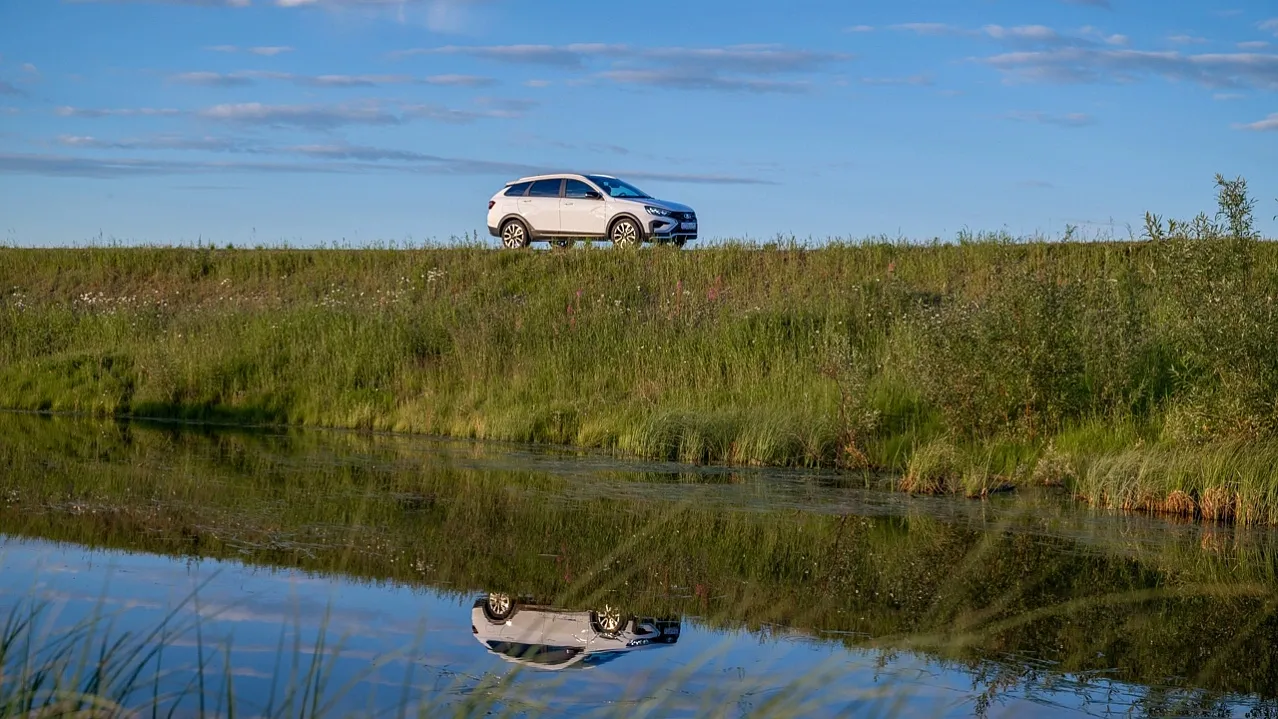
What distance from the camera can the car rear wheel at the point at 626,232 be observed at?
25.6m

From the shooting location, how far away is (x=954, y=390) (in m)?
15.3

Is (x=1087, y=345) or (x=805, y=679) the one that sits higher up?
(x=1087, y=345)

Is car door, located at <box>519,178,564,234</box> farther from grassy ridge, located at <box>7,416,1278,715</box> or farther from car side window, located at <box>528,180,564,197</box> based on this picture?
grassy ridge, located at <box>7,416,1278,715</box>

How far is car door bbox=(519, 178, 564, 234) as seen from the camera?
26297mm

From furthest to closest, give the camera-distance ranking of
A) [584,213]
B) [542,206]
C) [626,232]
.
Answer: [542,206], [584,213], [626,232]

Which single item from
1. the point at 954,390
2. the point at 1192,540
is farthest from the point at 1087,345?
the point at 1192,540

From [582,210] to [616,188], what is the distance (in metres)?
0.77

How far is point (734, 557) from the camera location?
1052cm

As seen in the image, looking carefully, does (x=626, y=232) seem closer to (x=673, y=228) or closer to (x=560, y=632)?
(x=673, y=228)

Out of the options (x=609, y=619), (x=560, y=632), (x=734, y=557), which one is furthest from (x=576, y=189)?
(x=560, y=632)

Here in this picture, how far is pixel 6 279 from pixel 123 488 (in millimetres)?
18853

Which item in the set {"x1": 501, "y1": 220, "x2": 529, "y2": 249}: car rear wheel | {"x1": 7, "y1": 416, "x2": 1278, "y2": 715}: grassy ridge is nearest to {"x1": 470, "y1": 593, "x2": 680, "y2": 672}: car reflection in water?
{"x1": 7, "y1": 416, "x2": 1278, "y2": 715}: grassy ridge

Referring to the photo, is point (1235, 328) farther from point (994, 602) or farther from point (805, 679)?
point (805, 679)

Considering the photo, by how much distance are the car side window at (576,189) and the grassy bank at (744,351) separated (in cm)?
197
